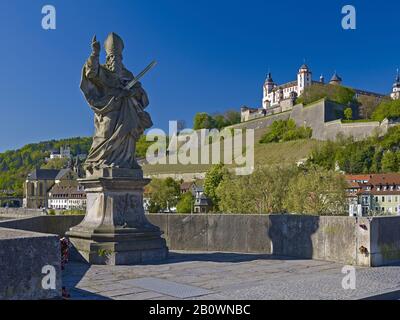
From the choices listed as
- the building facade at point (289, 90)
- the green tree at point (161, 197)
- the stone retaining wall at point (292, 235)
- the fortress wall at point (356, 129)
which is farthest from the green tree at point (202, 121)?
the stone retaining wall at point (292, 235)

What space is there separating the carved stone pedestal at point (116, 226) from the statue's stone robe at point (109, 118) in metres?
0.31

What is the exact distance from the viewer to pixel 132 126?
35.3ft

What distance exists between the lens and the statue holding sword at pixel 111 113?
10641 mm

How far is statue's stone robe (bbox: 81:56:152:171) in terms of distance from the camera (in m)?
10.6

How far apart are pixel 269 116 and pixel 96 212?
405ft

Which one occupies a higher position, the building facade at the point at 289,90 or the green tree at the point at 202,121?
the building facade at the point at 289,90

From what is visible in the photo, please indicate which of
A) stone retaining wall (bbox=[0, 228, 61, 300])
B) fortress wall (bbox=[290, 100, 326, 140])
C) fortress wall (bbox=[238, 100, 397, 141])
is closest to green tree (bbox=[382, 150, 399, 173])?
fortress wall (bbox=[238, 100, 397, 141])

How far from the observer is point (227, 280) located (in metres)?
8.21

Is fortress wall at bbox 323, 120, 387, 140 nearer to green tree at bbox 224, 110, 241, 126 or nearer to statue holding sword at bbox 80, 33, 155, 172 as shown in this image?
green tree at bbox 224, 110, 241, 126

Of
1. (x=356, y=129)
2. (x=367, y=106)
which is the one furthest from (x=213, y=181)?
(x=367, y=106)

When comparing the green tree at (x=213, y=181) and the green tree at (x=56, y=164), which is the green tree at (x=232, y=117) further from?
the green tree at (x=213, y=181)

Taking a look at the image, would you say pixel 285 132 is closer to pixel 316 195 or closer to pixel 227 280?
pixel 316 195

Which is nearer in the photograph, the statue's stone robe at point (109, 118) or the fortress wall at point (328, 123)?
the statue's stone robe at point (109, 118)
